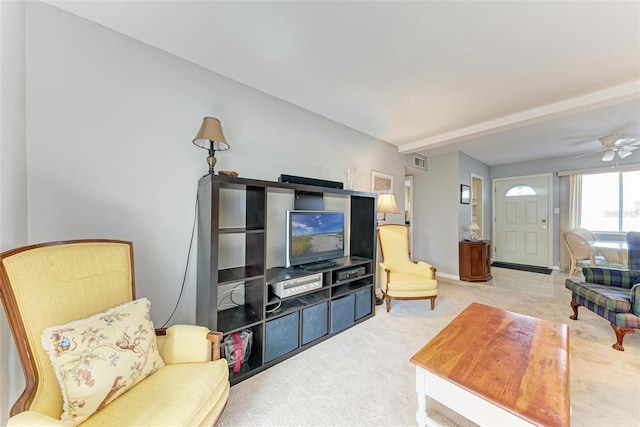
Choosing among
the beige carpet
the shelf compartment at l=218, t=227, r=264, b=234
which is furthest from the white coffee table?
the shelf compartment at l=218, t=227, r=264, b=234

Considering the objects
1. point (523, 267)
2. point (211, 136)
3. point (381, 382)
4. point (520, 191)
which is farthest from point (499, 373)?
point (520, 191)

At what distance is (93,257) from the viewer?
1.23 m

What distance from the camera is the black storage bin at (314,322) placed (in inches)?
81.7

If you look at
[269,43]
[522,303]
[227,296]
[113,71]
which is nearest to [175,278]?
[227,296]

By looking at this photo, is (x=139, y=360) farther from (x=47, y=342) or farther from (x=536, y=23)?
(x=536, y=23)

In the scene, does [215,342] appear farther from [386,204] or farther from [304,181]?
[386,204]

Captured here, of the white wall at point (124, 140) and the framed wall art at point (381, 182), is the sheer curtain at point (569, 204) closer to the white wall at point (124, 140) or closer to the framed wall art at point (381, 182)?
the framed wall art at point (381, 182)

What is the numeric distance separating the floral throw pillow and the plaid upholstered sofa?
364cm

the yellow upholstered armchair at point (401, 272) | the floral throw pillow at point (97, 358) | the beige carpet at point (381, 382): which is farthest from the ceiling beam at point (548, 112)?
the floral throw pillow at point (97, 358)

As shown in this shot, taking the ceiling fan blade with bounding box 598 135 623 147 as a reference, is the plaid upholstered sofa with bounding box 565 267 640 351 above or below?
below

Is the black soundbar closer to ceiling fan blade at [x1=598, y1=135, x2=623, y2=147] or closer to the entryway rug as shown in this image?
ceiling fan blade at [x1=598, y1=135, x2=623, y2=147]

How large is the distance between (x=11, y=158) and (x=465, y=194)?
222 inches

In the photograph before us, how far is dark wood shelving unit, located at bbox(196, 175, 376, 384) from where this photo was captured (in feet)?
5.34

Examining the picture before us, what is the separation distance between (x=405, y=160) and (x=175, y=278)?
13.1 ft
